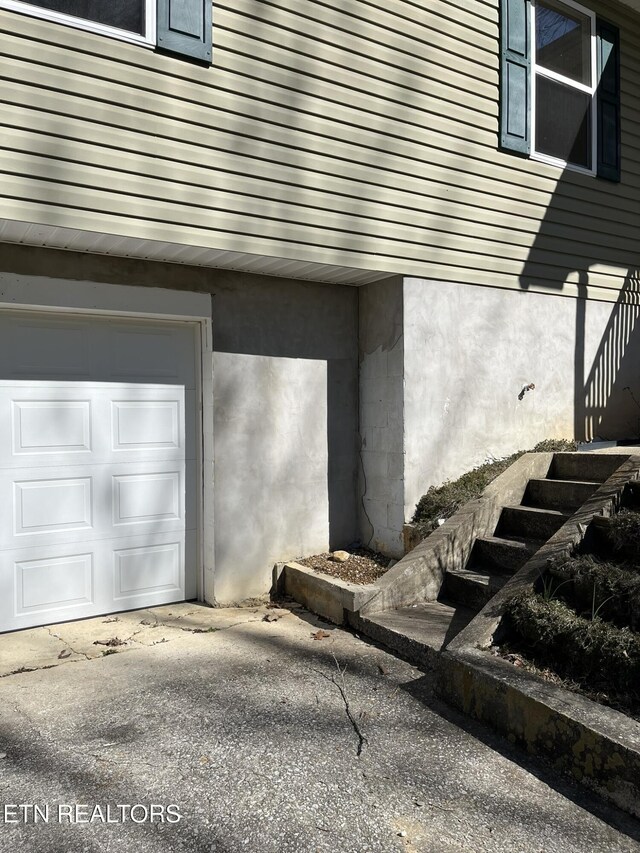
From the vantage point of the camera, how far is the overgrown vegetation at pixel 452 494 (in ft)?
18.1

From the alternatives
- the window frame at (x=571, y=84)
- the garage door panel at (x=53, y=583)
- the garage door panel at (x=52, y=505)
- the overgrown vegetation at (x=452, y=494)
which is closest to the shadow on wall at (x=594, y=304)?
the window frame at (x=571, y=84)

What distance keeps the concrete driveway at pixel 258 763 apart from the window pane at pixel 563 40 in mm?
6009

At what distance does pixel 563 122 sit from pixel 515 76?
0.91 metres

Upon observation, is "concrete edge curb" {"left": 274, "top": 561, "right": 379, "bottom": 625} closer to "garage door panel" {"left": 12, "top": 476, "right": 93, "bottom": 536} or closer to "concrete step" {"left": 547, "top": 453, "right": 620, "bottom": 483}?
"garage door panel" {"left": 12, "top": 476, "right": 93, "bottom": 536}

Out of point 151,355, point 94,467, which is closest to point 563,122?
point 151,355

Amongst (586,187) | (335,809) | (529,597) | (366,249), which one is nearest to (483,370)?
(366,249)

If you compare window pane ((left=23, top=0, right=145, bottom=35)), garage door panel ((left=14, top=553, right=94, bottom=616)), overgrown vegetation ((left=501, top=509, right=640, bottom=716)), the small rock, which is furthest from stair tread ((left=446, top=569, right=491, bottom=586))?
window pane ((left=23, top=0, right=145, bottom=35))

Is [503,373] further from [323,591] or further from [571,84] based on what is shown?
[571,84]

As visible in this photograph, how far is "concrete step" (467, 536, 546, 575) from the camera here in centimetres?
488

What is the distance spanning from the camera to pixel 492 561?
514cm

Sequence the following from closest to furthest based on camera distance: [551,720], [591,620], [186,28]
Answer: [551,720], [591,620], [186,28]

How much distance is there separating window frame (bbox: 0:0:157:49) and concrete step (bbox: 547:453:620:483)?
14.7 ft

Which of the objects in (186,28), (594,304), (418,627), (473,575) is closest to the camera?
(418,627)

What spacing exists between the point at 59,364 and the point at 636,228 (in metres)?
6.04
